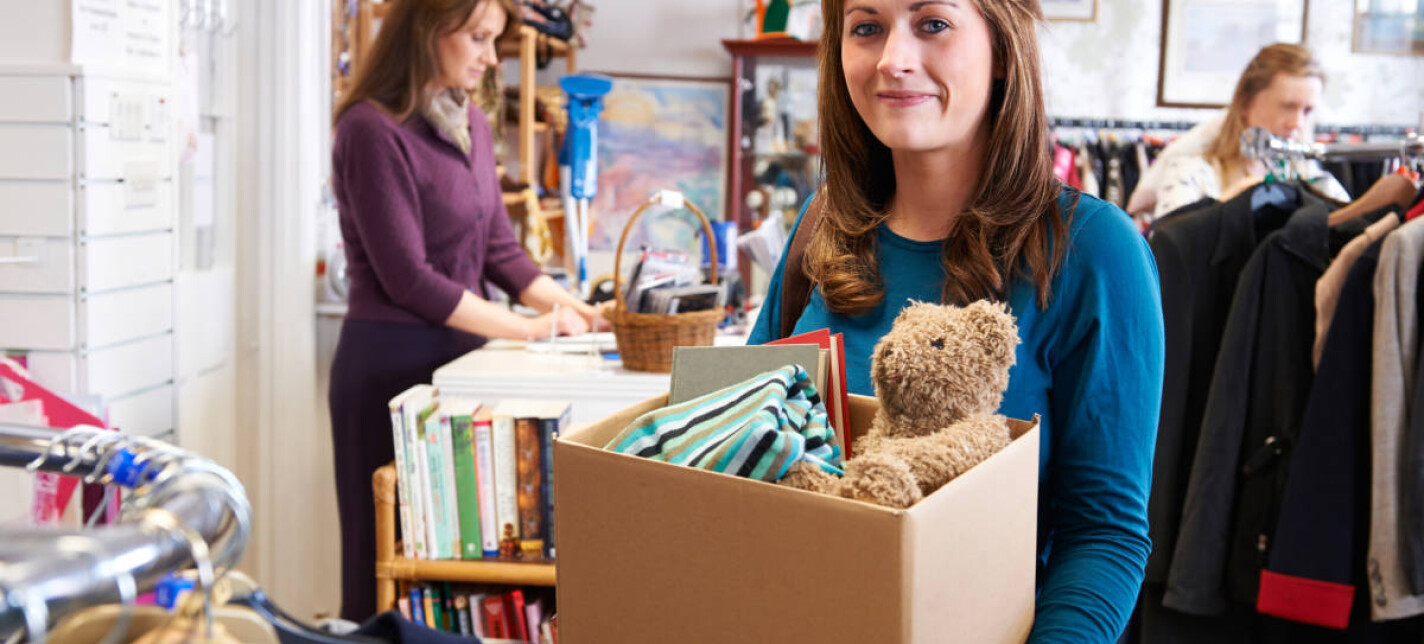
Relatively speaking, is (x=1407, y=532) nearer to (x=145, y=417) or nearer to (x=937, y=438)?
(x=937, y=438)

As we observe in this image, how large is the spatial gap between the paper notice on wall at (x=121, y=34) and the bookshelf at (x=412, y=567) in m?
0.86

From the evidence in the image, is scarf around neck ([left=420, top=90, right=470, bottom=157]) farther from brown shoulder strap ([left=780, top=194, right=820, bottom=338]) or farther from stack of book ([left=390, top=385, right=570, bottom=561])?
brown shoulder strap ([left=780, top=194, right=820, bottom=338])

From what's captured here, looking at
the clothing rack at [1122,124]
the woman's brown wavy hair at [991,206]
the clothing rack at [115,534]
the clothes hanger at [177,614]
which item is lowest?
the clothes hanger at [177,614]

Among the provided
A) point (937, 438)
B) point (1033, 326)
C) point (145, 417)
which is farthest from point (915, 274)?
point (145, 417)

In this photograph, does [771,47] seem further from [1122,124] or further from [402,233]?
[402,233]

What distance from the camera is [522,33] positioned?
12.9ft

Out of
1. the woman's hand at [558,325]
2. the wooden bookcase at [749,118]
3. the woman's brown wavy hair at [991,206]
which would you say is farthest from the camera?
the wooden bookcase at [749,118]

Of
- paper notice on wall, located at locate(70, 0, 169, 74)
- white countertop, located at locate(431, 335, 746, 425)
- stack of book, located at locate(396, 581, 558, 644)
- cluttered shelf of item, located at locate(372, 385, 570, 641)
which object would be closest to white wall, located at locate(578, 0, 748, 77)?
paper notice on wall, located at locate(70, 0, 169, 74)

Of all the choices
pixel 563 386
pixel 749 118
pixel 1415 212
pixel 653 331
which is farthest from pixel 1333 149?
pixel 749 118

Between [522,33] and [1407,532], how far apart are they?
3.00 metres

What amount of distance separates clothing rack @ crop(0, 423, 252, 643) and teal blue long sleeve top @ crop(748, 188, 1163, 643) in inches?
25.7

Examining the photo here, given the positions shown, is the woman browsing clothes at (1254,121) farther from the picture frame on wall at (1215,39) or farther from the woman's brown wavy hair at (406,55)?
the woman's brown wavy hair at (406,55)

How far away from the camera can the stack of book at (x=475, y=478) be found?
1998mm

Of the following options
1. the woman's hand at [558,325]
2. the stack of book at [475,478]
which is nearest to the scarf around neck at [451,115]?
the woman's hand at [558,325]
